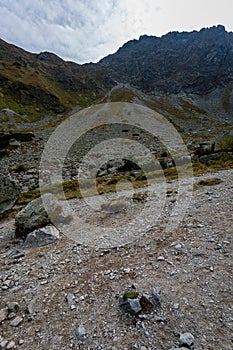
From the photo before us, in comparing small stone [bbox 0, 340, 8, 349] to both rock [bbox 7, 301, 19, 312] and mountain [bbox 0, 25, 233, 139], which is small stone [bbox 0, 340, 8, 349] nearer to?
rock [bbox 7, 301, 19, 312]

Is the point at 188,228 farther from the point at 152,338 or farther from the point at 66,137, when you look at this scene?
the point at 66,137

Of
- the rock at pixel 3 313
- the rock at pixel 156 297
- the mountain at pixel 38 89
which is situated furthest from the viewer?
the mountain at pixel 38 89

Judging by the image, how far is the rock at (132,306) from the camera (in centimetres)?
578

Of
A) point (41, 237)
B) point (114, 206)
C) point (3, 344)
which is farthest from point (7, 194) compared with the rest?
point (3, 344)

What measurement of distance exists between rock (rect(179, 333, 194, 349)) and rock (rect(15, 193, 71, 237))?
913cm

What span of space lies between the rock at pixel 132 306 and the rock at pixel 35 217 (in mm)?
7433

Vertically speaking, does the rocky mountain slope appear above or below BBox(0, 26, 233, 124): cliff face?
below

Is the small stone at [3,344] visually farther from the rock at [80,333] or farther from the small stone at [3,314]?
the rock at [80,333]

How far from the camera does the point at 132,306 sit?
5859mm

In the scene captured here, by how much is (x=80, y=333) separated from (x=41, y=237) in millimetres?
6243

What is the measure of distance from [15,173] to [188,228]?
25795mm

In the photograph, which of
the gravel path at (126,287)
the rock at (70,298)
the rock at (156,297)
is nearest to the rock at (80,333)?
the gravel path at (126,287)

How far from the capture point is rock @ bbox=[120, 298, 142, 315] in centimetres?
578

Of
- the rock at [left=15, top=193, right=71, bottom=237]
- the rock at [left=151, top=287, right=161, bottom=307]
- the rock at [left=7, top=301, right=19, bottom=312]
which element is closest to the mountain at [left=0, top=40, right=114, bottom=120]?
the rock at [left=15, top=193, right=71, bottom=237]
